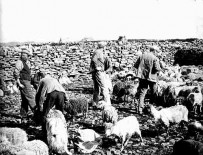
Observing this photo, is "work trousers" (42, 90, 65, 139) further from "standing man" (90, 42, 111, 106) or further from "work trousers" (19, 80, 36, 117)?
"standing man" (90, 42, 111, 106)

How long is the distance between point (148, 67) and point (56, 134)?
13.6 ft

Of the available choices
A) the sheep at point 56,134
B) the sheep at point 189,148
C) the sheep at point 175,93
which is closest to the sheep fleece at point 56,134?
the sheep at point 56,134

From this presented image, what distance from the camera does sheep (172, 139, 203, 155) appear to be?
4715 mm

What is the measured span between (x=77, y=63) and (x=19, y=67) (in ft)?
36.9

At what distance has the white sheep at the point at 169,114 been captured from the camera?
6.75m

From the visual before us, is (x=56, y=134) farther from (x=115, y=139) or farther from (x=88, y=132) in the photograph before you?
(x=115, y=139)

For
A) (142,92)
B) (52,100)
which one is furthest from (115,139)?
(142,92)

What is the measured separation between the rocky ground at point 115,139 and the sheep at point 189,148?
83 cm

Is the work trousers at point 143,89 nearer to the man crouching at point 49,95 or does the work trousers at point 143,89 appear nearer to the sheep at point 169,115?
the sheep at point 169,115

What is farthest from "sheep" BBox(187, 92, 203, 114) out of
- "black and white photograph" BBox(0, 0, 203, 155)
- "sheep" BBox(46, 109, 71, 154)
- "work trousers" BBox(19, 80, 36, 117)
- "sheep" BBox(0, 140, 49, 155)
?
"sheep" BBox(0, 140, 49, 155)

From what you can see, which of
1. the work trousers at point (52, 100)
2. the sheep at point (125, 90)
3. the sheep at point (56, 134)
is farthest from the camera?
the sheep at point (125, 90)

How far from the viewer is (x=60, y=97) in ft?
21.3

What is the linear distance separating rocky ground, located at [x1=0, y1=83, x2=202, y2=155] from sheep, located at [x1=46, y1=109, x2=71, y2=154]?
32cm

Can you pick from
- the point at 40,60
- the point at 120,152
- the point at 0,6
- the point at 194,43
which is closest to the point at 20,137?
the point at 120,152
